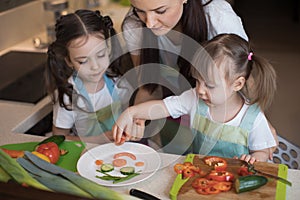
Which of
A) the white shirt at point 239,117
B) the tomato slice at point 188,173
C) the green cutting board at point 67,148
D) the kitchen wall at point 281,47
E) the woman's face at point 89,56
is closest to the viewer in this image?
the tomato slice at point 188,173

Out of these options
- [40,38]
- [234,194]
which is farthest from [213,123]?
[40,38]

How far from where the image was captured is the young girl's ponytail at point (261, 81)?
1394 mm

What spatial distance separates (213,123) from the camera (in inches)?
57.1

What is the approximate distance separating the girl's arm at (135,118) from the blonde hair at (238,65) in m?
0.16

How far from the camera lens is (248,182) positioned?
1073 mm

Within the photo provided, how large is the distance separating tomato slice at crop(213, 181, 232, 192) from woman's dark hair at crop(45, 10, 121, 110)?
2.22 feet

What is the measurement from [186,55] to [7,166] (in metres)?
0.78

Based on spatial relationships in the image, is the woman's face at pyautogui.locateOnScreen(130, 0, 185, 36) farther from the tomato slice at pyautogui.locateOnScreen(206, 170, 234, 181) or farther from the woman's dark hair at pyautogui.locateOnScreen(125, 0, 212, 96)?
the tomato slice at pyautogui.locateOnScreen(206, 170, 234, 181)

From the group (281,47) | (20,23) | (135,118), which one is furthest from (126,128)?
(281,47)

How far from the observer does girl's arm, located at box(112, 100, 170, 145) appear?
1318 millimetres

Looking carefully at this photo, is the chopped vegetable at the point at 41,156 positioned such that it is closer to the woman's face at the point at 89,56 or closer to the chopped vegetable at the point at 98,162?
the chopped vegetable at the point at 98,162

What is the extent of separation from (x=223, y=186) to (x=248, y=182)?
6 cm

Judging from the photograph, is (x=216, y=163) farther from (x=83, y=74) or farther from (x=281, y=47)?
(x=281, y=47)

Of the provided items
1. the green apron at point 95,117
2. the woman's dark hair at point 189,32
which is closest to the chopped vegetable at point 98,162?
the green apron at point 95,117
